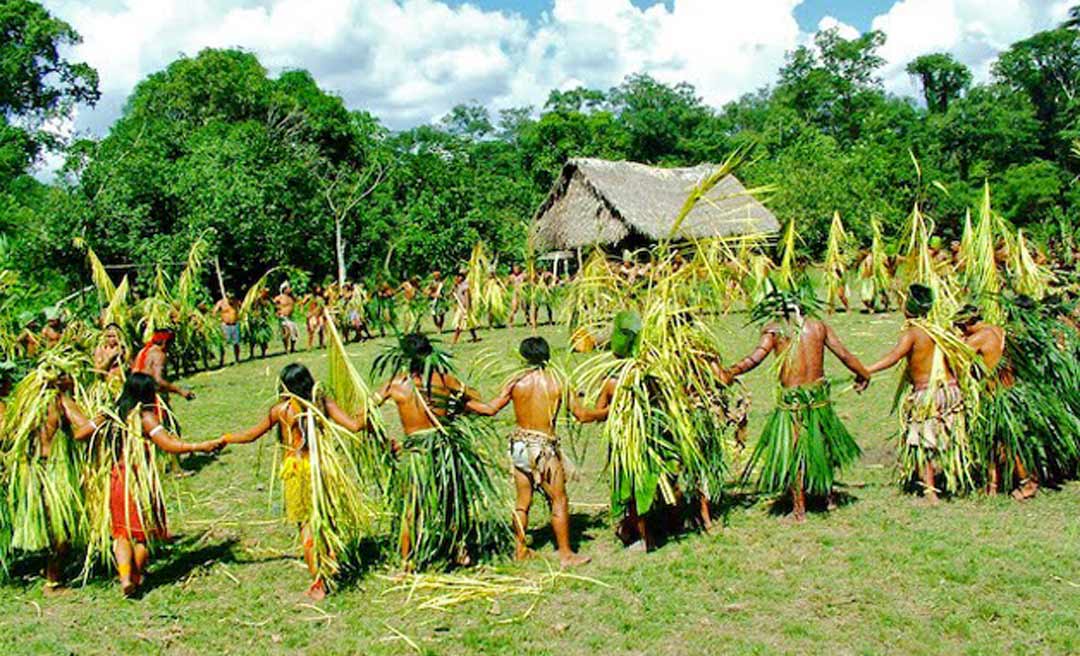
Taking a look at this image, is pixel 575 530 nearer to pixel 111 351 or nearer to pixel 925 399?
pixel 925 399

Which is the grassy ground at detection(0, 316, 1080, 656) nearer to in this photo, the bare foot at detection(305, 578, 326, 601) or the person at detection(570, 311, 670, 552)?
the bare foot at detection(305, 578, 326, 601)

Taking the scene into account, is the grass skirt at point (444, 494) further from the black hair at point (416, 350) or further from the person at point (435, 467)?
the black hair at point (416, 350)

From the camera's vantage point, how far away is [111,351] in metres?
9.55

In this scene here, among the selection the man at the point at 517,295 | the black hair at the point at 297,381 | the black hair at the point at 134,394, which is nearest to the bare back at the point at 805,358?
the black hair at the point at 297,381

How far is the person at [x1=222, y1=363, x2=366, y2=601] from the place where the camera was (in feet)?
18.1

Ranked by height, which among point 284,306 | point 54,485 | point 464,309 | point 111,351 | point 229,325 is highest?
point 284,306

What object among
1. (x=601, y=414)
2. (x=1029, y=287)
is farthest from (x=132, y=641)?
(x=1029, y=287)

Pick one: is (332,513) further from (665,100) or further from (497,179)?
(665,100)

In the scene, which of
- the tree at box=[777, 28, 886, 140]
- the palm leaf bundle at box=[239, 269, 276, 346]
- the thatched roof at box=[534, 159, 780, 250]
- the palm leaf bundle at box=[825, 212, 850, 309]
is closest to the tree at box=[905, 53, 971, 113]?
the tree at box=[777, 28, 886, 140]

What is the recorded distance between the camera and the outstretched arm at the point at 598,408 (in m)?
5.96

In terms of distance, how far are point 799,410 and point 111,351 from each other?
22.4 ft

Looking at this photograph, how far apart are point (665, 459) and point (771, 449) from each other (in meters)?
0.89

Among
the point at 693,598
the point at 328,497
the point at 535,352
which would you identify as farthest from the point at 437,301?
the point at 693,598

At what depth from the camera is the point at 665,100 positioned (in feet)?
179
